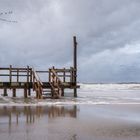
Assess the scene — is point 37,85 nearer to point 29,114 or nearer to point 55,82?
point 55,82

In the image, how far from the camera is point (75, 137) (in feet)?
36.9

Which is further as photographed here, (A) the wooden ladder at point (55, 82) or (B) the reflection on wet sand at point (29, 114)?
→ (A) the wooden ladder at point (55, 82)

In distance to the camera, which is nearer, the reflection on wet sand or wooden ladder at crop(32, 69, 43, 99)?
the reflection on wet sand

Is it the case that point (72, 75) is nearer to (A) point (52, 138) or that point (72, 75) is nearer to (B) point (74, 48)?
(B) point (74, 48)

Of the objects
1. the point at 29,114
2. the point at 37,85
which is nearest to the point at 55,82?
the point at 37,85

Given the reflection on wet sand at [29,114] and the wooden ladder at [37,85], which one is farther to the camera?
the wooden ladder at [37,85]

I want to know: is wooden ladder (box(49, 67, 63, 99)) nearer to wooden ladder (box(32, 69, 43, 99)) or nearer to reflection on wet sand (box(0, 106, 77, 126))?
wooden ladder (box(32, 69, 43, 99))

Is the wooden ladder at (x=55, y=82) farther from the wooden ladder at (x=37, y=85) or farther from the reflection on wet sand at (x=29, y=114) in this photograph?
the reflection on wet sand at (x=29, y=114)

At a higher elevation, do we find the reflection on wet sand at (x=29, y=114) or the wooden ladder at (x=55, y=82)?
the wooden ladder at (x=55, y=82)

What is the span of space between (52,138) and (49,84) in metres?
21.3

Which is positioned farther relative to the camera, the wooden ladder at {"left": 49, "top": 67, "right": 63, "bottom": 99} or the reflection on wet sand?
the wooden ladder at {"left": 49, "top": 67, "right": 63, "bottom": 99}

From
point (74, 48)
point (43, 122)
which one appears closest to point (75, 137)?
point (43, 122)

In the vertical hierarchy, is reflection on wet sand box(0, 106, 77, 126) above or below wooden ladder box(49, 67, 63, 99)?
below

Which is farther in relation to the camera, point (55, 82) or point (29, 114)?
point (55, 82)
